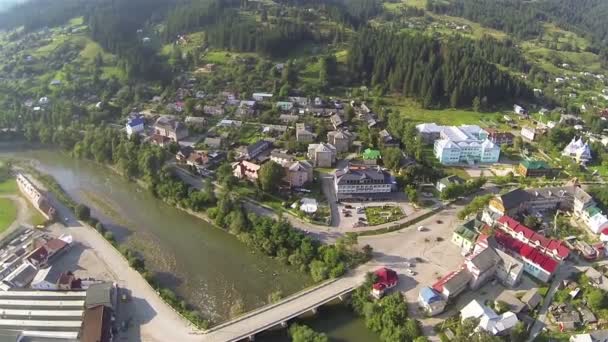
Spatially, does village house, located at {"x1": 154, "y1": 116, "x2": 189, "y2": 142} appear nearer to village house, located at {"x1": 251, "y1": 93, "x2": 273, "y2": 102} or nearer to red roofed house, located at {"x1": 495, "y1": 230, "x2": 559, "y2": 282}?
village house, located at {"x1": 251, "y1": 93, "x2": 273, "y2": 102}

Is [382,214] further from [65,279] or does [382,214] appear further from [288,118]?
[65,279]

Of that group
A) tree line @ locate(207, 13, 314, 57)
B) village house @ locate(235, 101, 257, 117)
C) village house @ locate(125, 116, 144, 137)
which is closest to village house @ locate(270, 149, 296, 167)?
village house @ locate(235, 101, 257, 117)

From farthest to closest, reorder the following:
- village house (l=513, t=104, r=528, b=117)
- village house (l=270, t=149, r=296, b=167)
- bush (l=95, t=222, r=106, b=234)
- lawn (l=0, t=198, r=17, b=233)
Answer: village house (l=513, t=104, r=528, b=117) < village house (l=270, t=149, r=296, b=167) < lawn (l=0, t=198, r=17, b=233) < bush (l=95, t=222, r=106, b=234)

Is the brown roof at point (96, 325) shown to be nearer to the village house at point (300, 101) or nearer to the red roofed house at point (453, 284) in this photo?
the red roofed house at point (453, 284)

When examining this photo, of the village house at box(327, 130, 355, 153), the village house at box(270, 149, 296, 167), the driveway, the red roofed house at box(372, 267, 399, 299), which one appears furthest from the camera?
the village house at box(327, 130, 355, 153)

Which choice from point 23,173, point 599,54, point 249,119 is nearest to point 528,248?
point 249,119

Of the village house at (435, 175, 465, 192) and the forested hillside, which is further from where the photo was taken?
the forested hillside

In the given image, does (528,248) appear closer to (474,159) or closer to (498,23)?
(474,159)
